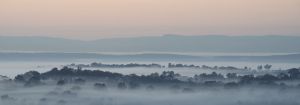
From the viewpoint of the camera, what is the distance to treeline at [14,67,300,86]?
6519 cm

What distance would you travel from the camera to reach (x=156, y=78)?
2813 inches

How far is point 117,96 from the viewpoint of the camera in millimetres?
67312

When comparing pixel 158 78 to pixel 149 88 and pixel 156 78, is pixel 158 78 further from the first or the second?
pixel 149 88

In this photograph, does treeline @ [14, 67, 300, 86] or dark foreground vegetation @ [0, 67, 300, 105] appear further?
treeline @ [14, 67, 300, 86]

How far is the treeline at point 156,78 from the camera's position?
6519 cm

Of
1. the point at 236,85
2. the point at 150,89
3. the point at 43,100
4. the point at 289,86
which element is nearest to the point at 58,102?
the point at 43,100

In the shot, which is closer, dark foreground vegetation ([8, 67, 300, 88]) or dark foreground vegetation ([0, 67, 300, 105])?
dark foreground vegetation ([0, 67, 300, 105])

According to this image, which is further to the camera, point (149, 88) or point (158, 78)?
point (149, 88)

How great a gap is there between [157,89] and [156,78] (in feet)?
6.28

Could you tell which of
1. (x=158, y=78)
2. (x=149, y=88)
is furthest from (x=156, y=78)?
(x=149, y=88)

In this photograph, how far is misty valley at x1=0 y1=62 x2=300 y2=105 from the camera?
6238cm

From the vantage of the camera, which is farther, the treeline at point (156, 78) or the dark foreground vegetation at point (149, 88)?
the treeline at point (156, 78)

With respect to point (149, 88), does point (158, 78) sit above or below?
above

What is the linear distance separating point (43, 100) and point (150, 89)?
15.8 meters
